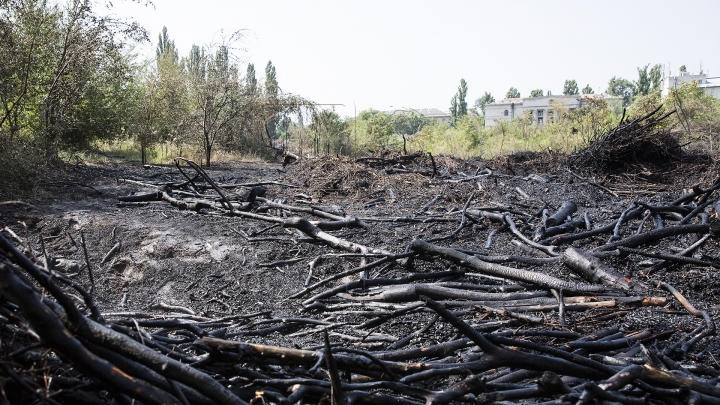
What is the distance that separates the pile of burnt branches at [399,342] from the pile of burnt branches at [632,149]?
17.1 ft

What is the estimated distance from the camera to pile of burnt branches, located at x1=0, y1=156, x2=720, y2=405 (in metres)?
1.29

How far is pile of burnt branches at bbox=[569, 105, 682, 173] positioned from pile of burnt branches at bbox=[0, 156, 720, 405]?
522 centimetres

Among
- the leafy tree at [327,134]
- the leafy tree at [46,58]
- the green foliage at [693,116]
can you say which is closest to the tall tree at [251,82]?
the leafy tree at [327,134]

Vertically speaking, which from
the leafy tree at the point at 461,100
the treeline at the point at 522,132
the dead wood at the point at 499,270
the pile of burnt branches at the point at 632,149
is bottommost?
the dead wood at the point at 499,270

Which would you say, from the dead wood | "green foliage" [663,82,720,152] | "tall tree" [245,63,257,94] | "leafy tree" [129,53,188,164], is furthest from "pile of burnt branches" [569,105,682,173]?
"leafy tree" [129,53,188,164]

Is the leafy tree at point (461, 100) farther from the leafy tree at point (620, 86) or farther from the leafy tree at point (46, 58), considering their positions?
the leafy tree at point (46, 58)

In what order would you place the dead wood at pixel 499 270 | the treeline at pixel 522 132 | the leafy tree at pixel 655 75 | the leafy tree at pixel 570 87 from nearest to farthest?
the dead wood at pixel 499 270
the treeline at pixel 522 132
the leafy tree at pixel 655 75
the leafy tree at pixel 570 87

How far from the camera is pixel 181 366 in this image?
135 cm

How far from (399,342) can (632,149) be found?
9477mm

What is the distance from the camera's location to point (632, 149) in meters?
9.70

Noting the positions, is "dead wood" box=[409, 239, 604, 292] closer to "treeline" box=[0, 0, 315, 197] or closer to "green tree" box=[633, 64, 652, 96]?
"treeline" box=[0, 0, 315, 197]

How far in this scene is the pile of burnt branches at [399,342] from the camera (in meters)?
1.29

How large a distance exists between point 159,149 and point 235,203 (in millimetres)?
14940

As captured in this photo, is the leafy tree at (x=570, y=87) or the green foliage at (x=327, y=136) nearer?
the green foliage at (x=327, y=136)
